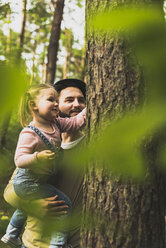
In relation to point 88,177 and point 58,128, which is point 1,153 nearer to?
point 88,177

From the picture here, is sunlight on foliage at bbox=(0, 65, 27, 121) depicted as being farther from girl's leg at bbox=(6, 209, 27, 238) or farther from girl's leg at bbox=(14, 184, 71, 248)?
girl's leg at bbox=(6, 209, 27, 238)

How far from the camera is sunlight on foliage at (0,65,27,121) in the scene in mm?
198

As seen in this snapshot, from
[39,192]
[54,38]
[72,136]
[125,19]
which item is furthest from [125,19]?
[54,38]

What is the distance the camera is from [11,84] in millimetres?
200

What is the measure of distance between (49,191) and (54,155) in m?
1.09

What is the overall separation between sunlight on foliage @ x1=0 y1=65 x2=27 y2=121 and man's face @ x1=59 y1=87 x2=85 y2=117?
2741mm

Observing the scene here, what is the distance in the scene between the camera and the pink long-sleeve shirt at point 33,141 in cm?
182

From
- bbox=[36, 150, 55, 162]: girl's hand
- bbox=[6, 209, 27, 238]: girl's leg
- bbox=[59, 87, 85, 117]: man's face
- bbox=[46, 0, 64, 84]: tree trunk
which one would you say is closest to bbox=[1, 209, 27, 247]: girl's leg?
bbox=[6, 209, 27, 238]: girl's leg

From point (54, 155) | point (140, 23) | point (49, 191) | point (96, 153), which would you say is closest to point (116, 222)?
point (54, 155)

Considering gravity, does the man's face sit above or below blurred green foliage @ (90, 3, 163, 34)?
above

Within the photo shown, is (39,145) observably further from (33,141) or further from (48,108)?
(48,108)

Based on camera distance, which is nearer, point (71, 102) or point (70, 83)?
point (71, 102)

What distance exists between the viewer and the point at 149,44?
0.82 ft

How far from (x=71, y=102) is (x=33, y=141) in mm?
1006
